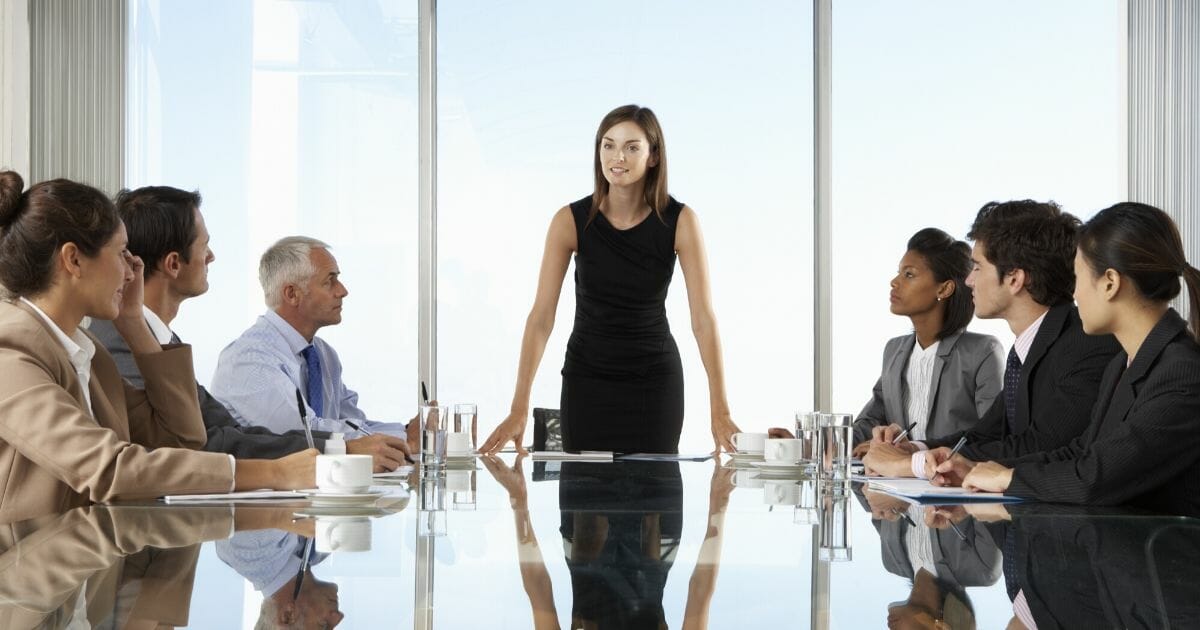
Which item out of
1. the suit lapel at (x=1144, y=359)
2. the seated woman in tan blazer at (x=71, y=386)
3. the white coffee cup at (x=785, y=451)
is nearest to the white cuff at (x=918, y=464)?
the white coffee cup at (x=785, y=451)

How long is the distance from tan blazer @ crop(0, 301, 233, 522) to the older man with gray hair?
1.05 metres

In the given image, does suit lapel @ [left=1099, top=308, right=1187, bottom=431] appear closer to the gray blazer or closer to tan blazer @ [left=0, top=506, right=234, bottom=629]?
the gray blazer

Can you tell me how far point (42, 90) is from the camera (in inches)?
209

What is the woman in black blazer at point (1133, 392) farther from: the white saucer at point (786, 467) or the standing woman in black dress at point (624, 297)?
the standing woman in black dress at point (624, 297)

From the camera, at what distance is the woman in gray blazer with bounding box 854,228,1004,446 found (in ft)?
11.2

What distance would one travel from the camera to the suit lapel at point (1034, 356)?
103 inches

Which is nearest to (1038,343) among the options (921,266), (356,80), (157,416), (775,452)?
(775,452)

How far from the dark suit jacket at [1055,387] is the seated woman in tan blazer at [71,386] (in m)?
1.52

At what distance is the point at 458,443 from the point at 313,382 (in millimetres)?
957

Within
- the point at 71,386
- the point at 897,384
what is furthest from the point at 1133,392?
the point at 71,386

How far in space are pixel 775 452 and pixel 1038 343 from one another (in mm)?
660

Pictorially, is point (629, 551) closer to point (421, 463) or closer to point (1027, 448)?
point (421, 463)

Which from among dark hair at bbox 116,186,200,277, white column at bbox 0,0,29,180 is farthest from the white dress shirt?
white column at bbox 0,0,29,180

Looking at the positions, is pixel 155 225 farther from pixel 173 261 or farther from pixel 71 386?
pixel 71 386
